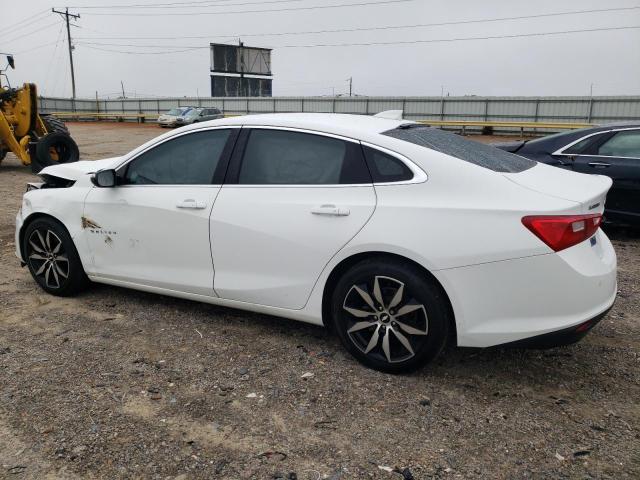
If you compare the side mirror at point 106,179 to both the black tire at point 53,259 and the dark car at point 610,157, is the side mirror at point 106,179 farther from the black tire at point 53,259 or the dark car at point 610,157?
the dark car at point 610,157

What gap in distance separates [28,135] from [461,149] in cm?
1302

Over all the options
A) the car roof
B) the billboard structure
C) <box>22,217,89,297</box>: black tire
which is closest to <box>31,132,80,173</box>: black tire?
<box>22,217,89,297</box>: black tire

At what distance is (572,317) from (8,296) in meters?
4.36

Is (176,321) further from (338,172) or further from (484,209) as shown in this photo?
(484,209)

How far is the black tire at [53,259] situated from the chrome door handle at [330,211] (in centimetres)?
226

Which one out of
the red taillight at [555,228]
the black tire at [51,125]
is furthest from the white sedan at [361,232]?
the black tire at [51,125]

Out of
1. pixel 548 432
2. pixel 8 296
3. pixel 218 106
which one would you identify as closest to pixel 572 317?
pixel 548 432

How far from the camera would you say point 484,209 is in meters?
2.97

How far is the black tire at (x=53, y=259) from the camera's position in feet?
14.7

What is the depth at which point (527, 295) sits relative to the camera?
2.90 meters

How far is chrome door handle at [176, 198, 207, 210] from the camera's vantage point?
12.4 ft

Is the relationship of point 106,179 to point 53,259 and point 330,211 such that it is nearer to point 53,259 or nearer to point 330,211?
point 53,259

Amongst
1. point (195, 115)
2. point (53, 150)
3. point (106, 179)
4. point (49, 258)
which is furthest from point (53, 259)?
point (195, 115)

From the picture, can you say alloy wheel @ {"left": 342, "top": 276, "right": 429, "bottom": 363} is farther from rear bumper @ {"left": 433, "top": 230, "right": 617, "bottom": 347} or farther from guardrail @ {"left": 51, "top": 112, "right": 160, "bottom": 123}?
guardrail @ {"left": 51, "top": 112, "right": 160, "bottom": 123}
